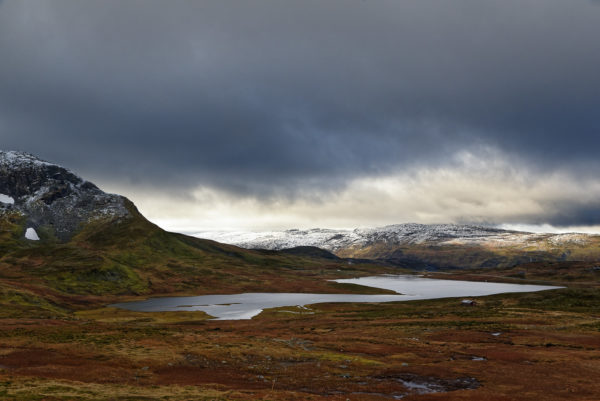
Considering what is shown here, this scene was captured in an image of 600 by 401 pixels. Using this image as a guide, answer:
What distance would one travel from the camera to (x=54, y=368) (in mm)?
48812

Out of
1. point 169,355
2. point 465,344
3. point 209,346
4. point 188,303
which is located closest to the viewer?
point 169,355

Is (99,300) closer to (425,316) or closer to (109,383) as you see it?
(425,316)

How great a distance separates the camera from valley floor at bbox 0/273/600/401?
A: 40.7 m

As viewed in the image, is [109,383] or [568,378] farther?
[568,378]

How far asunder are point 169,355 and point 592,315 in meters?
111

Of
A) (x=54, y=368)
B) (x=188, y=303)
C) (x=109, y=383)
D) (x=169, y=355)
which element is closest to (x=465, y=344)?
(x=169, y=355)

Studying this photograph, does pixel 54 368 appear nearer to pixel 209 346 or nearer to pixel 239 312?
pixel 209 346

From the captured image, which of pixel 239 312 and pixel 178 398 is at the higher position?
pixel 178 398

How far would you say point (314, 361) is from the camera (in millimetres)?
58562

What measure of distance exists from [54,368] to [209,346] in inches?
943

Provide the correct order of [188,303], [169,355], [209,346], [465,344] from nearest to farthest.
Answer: [169,355] < [209,346] < [465,344] < [188,303]

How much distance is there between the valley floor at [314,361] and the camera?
4066 cm

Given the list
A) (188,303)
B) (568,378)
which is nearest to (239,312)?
(188,303)

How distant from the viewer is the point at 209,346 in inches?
2640
